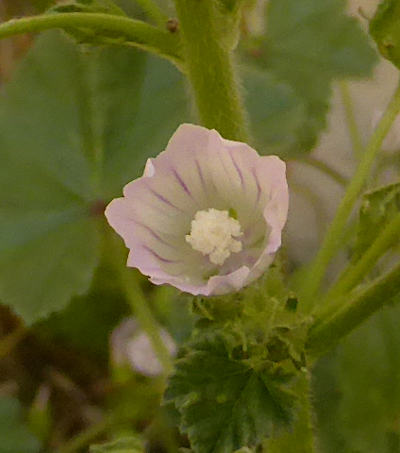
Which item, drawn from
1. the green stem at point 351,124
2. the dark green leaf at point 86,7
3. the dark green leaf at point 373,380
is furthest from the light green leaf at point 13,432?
the dark green leaf at point 86,7

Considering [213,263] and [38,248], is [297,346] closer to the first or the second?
[213,263]

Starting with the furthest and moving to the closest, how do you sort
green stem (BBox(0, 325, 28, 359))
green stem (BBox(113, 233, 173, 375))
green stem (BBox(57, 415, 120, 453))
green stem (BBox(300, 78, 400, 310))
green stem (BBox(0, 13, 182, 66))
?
green stem (BBox(0, 325, 28, 359))
green stem (BBox(57, 415, 120, 453))
green stem (BBox(113, 233, 173, 375))
green stem (BBox(300, 78, 400, 310))
green stem (BBox(0, 13, 182, 66))

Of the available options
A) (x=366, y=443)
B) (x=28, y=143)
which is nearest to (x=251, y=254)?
(x=366, y=443)

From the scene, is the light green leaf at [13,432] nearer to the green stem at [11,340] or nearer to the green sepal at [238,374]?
the green stem at [11,340]

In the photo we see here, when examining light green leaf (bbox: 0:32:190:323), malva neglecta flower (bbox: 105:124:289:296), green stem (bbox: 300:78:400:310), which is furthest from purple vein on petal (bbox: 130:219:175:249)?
light green leaf (bbox: 0:32:190:323)

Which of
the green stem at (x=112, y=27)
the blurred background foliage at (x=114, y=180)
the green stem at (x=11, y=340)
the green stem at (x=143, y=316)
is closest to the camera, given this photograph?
the green stem at (x=112, y=27)

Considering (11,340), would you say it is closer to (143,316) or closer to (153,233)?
(143,316)

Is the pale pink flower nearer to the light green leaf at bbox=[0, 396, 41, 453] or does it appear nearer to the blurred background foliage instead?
the blurred background foliage
